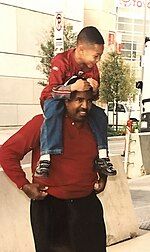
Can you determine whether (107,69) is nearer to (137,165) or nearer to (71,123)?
(137,165)

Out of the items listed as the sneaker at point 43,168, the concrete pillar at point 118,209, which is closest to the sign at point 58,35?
the concrete pillar at point 118,209

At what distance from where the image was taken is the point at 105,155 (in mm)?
2914

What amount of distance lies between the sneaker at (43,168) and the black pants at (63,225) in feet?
0.55

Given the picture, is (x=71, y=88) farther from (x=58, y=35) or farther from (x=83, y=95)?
(x=58, y=35)

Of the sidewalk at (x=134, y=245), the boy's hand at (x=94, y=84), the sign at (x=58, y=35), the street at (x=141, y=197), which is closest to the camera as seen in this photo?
the boy's hand at (x=94, y=84)

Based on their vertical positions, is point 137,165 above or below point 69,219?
below

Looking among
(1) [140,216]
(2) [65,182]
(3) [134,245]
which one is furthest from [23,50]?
(2) [65,182]

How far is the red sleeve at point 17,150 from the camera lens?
2771 mm

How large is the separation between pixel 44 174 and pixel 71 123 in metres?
0.33

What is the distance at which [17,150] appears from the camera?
9.13 ft

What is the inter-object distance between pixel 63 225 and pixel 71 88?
776 millimetres

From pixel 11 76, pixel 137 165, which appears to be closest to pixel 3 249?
pixel 137 165

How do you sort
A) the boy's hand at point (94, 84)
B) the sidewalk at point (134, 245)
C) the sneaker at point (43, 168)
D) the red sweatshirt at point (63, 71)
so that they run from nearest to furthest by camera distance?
1. the sneaker at point (43, 168)
2. the boy's hand at point (94, 84)
3. the red sweatshirt at point (63, 71)
4. the sidewalk at point (134, 245)

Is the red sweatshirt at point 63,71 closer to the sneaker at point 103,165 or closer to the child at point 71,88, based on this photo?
the child at point 71,88
